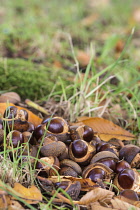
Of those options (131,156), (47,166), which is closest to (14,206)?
(47,166)

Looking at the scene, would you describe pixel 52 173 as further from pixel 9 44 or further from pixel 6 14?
pixel 6 14

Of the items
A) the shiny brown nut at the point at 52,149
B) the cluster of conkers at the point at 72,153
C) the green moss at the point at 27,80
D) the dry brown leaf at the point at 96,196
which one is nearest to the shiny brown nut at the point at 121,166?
the cluster of conkers at the point at 72,153

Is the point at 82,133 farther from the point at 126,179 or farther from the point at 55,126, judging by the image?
the point at 126,179

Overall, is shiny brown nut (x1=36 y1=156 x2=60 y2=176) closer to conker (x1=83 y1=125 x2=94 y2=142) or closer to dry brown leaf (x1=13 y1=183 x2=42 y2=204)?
dry brown leaf (x1=13 y1=183 x2=42 y2=204)

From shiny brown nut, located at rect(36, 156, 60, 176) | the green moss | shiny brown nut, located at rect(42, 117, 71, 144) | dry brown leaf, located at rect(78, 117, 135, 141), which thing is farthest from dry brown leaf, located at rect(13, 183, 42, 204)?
the green moss

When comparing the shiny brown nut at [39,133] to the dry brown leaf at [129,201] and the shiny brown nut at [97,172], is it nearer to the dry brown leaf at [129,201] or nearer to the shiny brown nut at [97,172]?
the shiny brown nut at [97,172]
